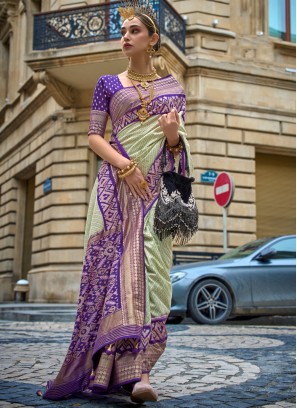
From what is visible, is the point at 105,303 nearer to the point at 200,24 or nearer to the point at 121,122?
the point at 121,122

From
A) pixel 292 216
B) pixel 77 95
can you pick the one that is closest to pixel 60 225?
pixel 77 95

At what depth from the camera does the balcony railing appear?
15484mm

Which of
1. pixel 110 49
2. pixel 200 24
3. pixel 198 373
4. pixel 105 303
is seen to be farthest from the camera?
pixel 200 24

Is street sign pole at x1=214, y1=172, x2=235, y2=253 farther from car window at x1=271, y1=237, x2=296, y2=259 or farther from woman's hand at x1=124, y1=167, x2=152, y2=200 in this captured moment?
woman's hand at x1=124, y1=167, x2=152, y2=200

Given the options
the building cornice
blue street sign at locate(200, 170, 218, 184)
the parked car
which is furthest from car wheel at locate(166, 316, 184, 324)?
the building cornice

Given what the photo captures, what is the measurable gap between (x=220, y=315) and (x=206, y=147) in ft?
24.4

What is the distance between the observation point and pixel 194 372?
389 centimetres

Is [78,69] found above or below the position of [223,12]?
below

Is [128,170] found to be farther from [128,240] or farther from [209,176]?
[209,176]

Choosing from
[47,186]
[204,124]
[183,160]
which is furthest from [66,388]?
[47,186]

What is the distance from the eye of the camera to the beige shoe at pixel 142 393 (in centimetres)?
274

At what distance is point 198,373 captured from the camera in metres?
3.85

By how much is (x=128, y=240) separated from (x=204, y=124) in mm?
13070

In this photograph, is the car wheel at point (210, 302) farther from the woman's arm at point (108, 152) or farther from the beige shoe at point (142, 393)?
the beige shoe at point (142, 393)
